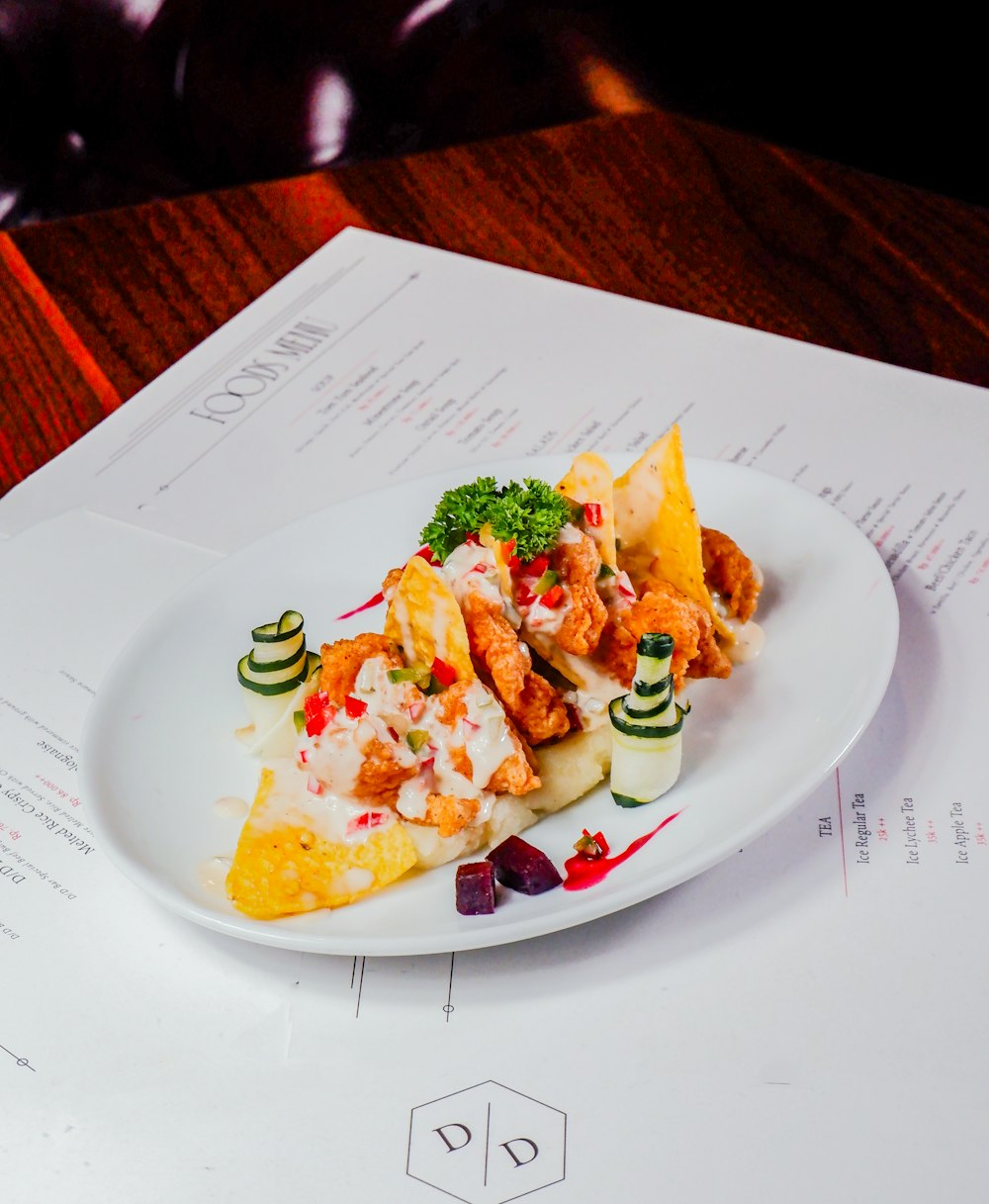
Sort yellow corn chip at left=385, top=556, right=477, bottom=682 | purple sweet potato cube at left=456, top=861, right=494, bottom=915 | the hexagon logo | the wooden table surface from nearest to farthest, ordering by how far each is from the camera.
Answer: the hexagon logo, purple sweet potato cube at left=456, top=861, right=494, bottom=915, yellow corn chip at left=385, top=556, right=477, bottom=682, the wooden table surface

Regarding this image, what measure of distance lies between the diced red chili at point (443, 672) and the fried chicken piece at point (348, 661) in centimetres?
4

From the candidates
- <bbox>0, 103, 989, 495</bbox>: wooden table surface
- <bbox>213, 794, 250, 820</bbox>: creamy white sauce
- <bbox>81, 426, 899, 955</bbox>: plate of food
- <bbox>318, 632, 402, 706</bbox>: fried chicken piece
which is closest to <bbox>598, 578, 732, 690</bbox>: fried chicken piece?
<bbox>81, 426, 899, 955</bbox>: plate of food

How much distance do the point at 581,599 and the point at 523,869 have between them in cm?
27

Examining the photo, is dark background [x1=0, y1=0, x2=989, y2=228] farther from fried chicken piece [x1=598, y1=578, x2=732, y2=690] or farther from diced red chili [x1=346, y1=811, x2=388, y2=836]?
diced red chili [x1=346, y1=811, x2=388, y2=836]

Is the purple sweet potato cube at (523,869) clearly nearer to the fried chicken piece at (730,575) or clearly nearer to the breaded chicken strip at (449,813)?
the breaded chicken strip at (449,813)

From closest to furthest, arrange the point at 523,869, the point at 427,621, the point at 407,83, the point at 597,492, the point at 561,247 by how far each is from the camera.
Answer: the point at 523,869, the point at 427,621, the point at 597,492, the point at 561,247, the point at 407,83

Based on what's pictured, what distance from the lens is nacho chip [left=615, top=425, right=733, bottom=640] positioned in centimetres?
133

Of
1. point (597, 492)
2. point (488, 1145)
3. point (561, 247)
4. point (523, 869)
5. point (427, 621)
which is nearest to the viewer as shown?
point (488, 1145)

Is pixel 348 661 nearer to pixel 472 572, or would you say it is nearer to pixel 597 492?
pixel 472 572

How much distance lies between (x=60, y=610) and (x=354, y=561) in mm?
381

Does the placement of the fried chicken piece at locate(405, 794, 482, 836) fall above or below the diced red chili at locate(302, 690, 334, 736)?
below

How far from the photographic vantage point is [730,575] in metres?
1.39

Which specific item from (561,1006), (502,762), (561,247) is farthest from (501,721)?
(561,247)

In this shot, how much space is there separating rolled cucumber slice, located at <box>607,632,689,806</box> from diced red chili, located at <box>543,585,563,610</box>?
111 mm
